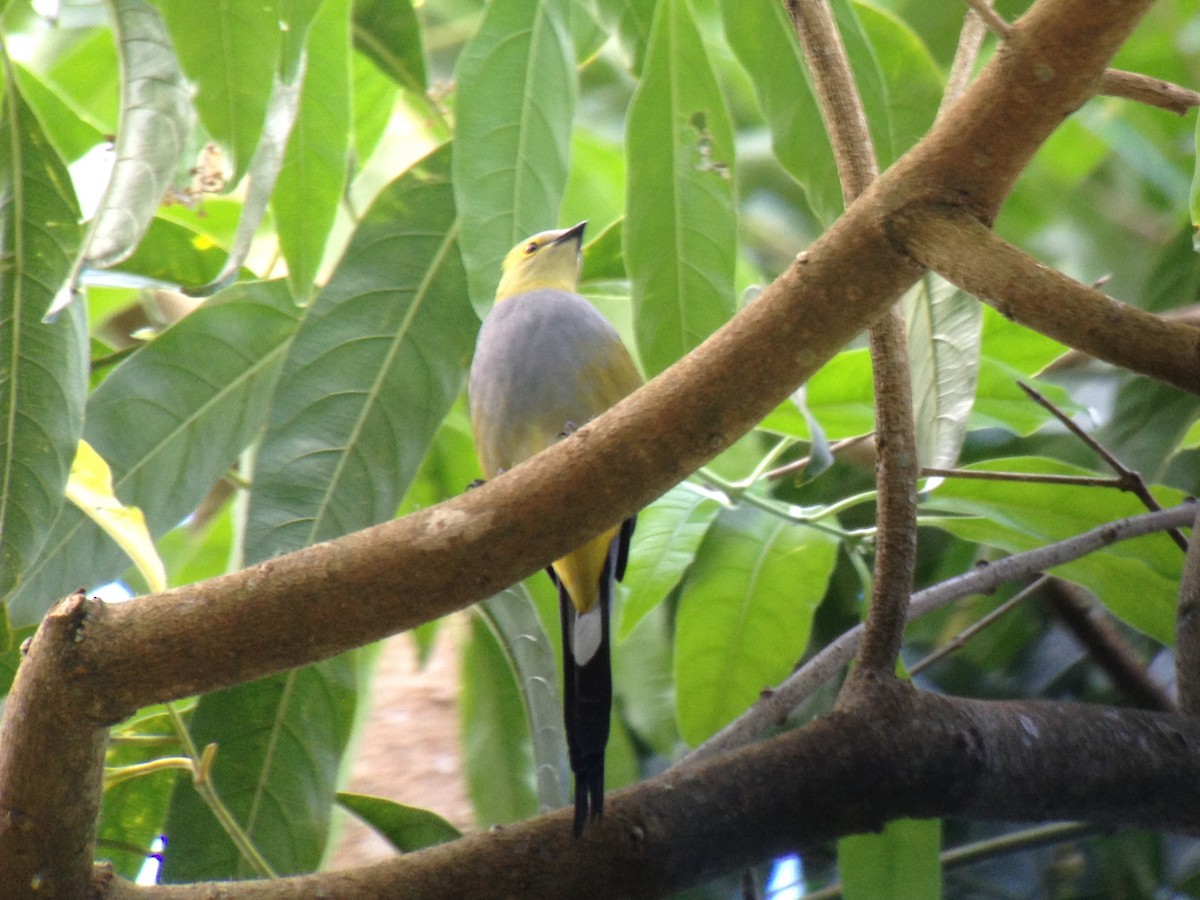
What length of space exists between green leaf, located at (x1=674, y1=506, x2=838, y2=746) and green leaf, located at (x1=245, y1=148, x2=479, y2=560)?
0.64 metres

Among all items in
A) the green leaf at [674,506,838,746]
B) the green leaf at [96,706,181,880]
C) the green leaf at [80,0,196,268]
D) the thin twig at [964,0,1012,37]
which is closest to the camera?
the thin twig at [964,0,1012,37]

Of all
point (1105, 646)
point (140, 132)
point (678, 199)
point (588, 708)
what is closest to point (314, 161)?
point (140, 132)

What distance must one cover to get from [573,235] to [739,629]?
102 centimetres

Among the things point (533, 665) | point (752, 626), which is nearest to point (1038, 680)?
point (752, 626)

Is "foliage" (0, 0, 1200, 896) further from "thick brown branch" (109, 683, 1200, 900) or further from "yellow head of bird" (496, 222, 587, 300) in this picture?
"thick brown branch" (109, 683, 1200, 900)

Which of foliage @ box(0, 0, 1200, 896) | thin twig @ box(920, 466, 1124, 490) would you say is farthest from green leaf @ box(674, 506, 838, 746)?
thin twig @ box(920, 466, 1124, 490)

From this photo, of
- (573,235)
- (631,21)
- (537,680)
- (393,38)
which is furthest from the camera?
(573,235)

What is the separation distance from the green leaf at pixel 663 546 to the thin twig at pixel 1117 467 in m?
0.64

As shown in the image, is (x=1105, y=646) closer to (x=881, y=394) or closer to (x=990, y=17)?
(x=881, y=394)

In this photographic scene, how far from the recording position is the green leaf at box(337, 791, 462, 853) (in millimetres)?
2295

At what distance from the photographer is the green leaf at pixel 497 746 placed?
2912 mm

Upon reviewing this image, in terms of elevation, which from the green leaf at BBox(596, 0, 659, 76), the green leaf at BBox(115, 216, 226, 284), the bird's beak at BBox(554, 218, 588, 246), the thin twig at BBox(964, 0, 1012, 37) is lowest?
the thin twig at BBox(964, 0, 1012, 37)

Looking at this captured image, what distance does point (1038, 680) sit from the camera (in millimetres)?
3223

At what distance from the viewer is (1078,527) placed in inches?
90.8
